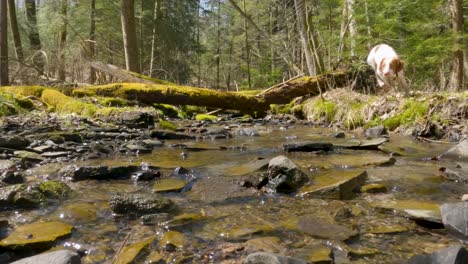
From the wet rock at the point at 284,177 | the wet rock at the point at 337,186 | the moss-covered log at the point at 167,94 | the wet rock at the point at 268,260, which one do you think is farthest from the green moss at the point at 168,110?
the wet rock at the point at 268,260

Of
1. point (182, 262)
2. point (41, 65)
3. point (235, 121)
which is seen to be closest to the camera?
point (182, 262)

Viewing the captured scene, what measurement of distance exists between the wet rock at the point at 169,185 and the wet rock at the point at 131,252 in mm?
1244

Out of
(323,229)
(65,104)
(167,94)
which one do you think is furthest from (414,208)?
(65,104)

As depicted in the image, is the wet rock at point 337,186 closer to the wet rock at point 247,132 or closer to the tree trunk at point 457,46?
the wet rock at point 247,132

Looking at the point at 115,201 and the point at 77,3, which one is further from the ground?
the point at 77,3

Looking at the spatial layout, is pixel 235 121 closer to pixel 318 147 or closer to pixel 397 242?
pixel 318 147

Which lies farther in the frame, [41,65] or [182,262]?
[41,65]

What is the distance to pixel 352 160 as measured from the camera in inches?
205

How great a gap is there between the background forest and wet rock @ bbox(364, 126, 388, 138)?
120 inches

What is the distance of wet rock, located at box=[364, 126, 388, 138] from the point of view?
Answer: 24.7 feet

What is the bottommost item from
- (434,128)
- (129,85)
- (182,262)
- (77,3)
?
(182,262)

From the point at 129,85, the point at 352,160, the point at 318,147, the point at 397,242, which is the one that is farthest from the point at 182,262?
the point at 129,85

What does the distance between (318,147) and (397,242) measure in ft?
10.9

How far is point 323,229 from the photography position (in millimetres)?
2869
